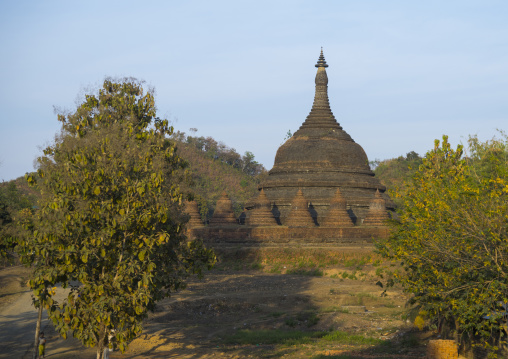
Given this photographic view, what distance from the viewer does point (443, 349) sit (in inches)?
515

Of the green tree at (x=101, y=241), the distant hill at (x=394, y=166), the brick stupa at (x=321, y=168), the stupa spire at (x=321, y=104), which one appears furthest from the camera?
the distant hill at (x=394, y=166)

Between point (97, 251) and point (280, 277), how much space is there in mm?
17865

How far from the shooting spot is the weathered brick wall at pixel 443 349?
13055 millimetres

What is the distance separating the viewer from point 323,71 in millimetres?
42031

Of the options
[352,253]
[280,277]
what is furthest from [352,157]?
[280,277]

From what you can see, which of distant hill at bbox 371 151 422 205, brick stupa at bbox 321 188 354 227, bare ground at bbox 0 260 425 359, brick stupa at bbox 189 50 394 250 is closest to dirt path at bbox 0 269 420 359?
bare ground at bbox 0 260 425 359

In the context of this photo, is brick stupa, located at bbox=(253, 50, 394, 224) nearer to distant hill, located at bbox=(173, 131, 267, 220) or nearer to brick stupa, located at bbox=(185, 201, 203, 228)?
brick stupa, located at bbox=(185, 201, 203, 228)

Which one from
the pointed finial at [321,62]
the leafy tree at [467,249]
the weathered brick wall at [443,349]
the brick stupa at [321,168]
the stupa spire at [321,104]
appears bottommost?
the weathered brick wall at [443,349]

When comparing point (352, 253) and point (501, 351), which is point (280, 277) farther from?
point (501, 351)

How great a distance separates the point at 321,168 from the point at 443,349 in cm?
2609

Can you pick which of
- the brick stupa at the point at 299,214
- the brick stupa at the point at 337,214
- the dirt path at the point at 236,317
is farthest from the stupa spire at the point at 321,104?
the dirt path at the point at 236,317

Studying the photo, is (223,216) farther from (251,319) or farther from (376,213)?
(251,319)

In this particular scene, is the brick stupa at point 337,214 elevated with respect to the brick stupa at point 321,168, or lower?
lower

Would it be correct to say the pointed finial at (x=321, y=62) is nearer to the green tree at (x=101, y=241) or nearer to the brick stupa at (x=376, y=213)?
the brick stupa at (x=376, y=213)
